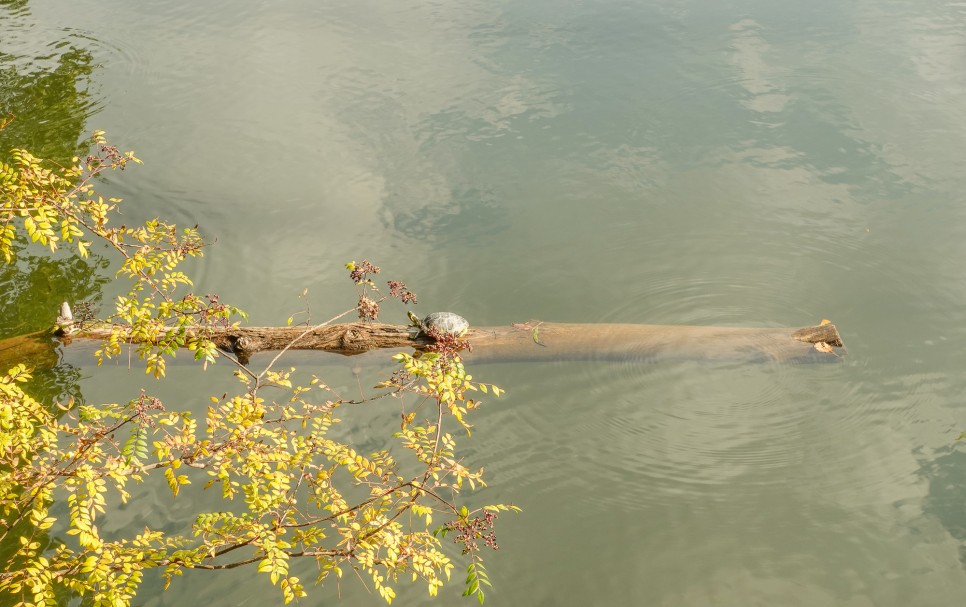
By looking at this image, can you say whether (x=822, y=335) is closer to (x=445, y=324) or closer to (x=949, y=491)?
(x=949, y=491)

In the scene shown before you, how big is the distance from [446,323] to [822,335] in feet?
7.95

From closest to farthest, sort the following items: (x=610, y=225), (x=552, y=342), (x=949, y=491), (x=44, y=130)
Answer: (x=949, y=491)
(x=552, y=342)
(x=610, y=225)
(x=44, y=130)

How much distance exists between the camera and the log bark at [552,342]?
5.44 metres

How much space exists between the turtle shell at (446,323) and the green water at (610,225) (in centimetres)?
44

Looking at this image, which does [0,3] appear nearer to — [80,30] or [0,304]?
[80,30]

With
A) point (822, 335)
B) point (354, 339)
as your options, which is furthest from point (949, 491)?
point (354, 339)

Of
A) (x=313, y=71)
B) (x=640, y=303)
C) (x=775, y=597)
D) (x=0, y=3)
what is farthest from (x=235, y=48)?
(x=775, y=597)

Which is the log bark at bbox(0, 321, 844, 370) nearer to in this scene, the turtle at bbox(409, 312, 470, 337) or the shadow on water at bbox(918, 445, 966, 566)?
the turtle at bbox(409, 312, 470, 337)

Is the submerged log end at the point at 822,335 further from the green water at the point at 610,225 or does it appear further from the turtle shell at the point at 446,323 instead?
the turtle shell at the point at 446,323

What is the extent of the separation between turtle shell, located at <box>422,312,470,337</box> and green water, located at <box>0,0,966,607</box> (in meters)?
0.44

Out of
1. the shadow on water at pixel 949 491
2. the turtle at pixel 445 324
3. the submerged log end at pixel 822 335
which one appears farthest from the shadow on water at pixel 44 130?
the shadow on water at pixel 949 491

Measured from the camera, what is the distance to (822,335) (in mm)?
5438

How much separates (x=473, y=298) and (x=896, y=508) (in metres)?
3.11

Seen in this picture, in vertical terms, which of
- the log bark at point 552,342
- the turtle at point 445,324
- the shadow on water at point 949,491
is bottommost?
the shadow on water at point 949,491
